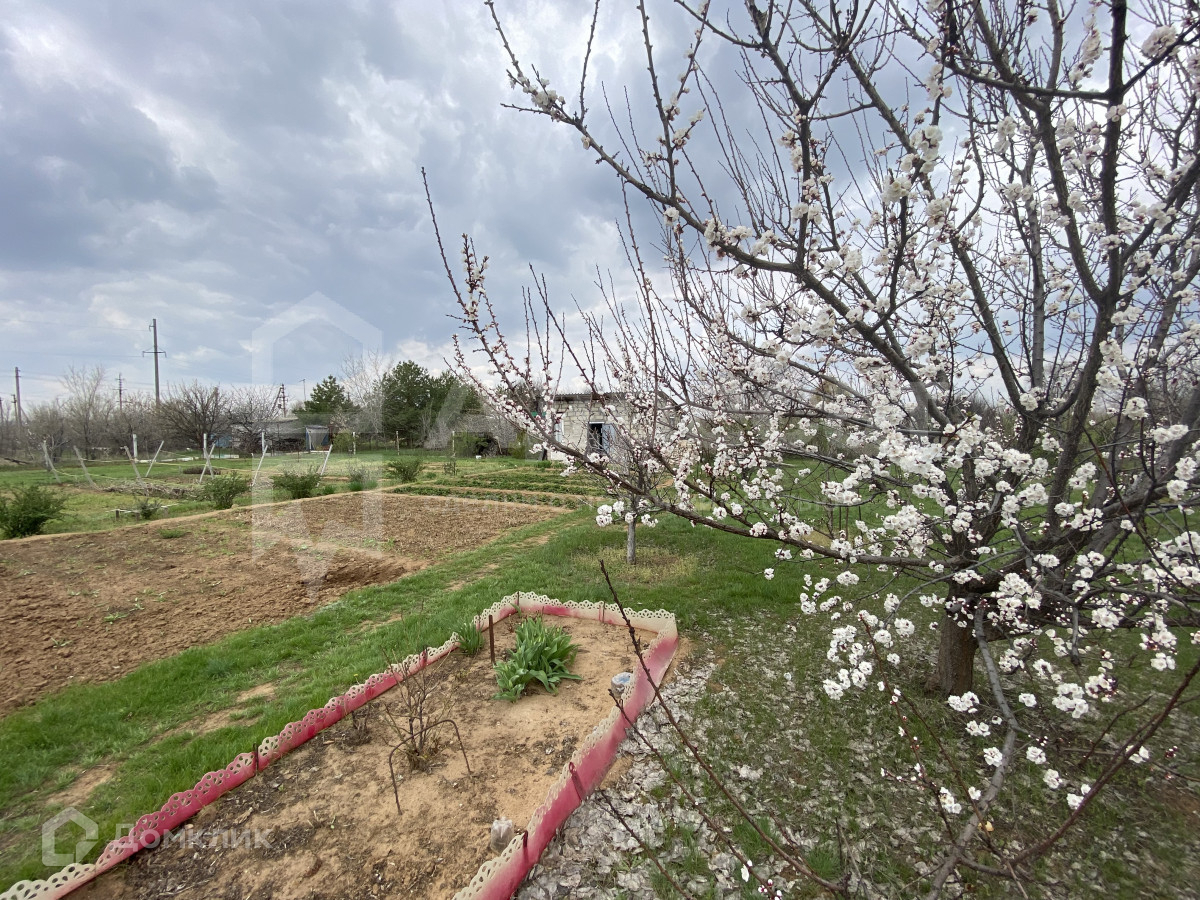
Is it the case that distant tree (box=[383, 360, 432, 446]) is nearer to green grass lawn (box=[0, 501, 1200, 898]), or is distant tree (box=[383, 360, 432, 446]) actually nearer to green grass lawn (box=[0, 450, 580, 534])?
green grass lawn (box=[0, 450, 580, 534])

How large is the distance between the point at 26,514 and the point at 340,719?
34.7 ft

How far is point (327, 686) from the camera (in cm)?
385

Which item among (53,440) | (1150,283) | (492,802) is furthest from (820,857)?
(53,440)

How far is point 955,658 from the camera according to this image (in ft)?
12.1

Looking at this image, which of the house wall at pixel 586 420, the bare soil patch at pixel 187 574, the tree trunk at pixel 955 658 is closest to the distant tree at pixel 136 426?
the bare soil patch at pixel 187 574

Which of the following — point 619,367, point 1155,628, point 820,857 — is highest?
point 619,367

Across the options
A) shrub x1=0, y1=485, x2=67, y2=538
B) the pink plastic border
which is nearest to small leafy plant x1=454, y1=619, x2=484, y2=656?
the pink plastic border

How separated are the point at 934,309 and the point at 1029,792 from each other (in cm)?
293

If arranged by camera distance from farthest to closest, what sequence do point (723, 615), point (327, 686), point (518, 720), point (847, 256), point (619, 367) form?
point (723, 615) < point (619, 367) < point (327, 686) < point (518, 720) < point (847, 256)

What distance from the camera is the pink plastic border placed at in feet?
7.07

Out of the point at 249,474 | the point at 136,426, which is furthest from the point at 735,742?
the point at 136,426

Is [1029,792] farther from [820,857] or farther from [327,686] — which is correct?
[327,686]

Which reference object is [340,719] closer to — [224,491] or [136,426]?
[224,491]

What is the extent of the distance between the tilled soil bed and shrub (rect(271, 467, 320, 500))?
11239 millimetres
